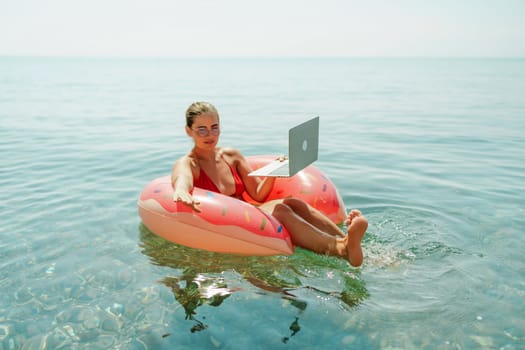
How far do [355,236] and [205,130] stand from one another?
1.43 metres

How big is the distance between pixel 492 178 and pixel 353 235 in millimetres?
3893

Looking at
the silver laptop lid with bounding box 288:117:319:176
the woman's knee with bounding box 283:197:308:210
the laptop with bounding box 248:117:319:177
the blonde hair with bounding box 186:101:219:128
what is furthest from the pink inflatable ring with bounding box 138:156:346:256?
the blonde hair with bounding box 186:101:219:128

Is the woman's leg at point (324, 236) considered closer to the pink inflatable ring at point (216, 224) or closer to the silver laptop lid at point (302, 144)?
the pink inflatable ring at point (216, 224)

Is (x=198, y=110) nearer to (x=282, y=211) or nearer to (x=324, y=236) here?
(x=282, y=211)

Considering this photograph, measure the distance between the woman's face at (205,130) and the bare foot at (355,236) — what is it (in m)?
1.27

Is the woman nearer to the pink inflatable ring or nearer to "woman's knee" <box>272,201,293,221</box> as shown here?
"woman's knee" <box>272,201,293,221</box>

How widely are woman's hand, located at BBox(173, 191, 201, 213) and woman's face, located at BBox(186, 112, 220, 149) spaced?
0.52 metres

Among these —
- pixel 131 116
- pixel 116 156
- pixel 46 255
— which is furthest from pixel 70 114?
pixel 46 255

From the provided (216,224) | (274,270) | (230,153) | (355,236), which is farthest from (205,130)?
(355,236)

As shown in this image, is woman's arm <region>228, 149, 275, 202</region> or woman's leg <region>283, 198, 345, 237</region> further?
woman's arm <region>228, 149, 275, 202</region>

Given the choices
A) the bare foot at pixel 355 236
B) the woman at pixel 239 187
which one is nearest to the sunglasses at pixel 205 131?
the woman at pixel 239 187

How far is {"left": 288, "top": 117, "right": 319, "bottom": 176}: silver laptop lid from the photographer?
3.53 meters

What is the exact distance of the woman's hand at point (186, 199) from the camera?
3584mm

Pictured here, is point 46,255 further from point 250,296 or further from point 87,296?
point 250,296
